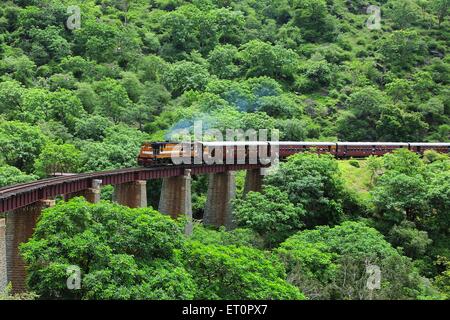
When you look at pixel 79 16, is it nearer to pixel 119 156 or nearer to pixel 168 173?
pixel 119 156

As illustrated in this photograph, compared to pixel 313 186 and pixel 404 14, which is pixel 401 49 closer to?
pixel 404 14

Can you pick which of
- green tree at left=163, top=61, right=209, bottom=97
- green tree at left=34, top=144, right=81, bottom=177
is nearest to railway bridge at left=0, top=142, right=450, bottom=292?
green tree at left=34, top=144, right=81, bottom=177

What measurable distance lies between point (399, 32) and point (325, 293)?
A: 3175 inches

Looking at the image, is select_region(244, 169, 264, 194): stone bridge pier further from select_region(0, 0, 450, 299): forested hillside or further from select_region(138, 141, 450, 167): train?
select_region(0, 0, 450, 299): forested hillside

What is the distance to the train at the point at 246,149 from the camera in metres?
62.2

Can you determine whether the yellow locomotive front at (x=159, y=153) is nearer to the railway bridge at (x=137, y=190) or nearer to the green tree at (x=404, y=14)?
the railway bridge at (x=137, y=190)

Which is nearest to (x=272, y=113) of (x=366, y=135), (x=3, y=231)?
(x=366, y=135)

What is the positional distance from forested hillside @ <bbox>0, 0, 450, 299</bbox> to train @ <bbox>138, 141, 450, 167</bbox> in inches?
152

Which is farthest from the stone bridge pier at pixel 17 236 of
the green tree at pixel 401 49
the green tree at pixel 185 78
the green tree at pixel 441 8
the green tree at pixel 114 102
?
the green tree at pixel 441 8

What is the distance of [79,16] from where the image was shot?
116500 mm

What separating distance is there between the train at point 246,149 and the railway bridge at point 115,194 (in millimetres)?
994

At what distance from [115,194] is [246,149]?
1503 cm

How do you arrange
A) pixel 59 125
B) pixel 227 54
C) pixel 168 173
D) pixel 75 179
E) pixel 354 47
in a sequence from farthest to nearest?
pixel 354 47, pixel 227 54, pixel 59 125, pixel 168 173, pixel 75 179

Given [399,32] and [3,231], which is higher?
[399,32]
